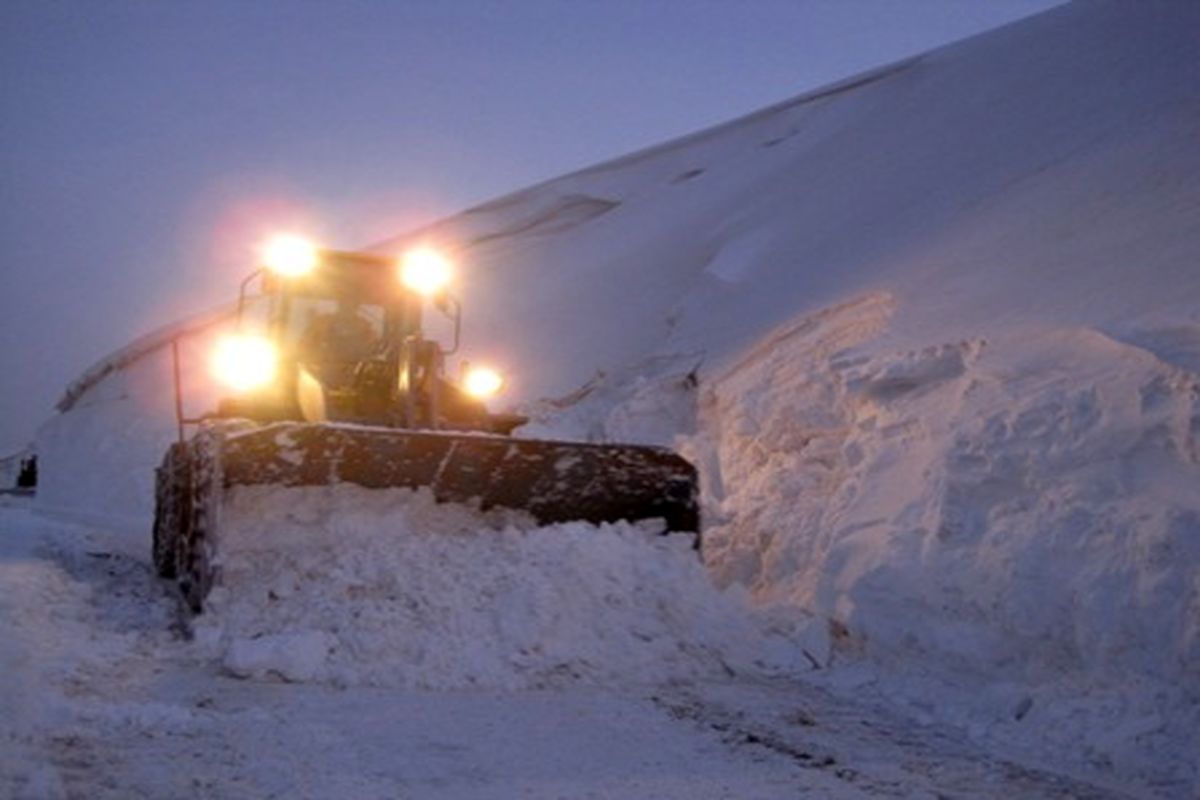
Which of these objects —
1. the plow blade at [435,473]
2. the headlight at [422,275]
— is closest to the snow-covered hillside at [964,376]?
the plow blade at [435,473]

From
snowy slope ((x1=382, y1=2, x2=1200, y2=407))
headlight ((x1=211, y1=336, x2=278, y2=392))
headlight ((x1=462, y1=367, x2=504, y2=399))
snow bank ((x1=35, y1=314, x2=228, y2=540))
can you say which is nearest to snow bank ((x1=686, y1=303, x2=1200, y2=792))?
snowy slope ((x1=382, y1=2, x2=1200, y2=407))

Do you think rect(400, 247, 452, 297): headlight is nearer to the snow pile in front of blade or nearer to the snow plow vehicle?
the snow plow vehicle

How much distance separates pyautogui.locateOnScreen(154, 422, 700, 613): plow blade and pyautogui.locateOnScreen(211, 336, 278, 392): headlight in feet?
4.49

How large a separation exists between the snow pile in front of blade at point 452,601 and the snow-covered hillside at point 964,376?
202 mm

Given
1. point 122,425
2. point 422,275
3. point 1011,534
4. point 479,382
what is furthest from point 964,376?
point 122,425

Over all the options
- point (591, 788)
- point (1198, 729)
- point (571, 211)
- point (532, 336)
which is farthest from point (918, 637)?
point (571, 211)

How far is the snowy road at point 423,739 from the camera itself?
3248 mm

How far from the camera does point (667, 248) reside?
51.0 feet

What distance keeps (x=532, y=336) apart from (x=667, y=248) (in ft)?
7.89

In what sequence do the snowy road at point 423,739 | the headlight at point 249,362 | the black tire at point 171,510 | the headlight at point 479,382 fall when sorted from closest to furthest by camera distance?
1. the snowy road at point 423,739
2. the black tire at point 171,510
3. the headlight at point 249,362
4. the headlight at point 479,382

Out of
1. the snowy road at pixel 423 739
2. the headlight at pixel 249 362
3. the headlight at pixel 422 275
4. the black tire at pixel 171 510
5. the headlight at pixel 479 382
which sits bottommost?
the snowy road at pixel 423 739

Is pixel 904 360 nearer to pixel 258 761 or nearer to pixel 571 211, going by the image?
pixel 258 761

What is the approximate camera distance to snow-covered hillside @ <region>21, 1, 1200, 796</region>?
14.5 feet

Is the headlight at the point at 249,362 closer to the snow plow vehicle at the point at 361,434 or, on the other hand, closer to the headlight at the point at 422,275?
the snow plow vehicle at the point at 361,434
